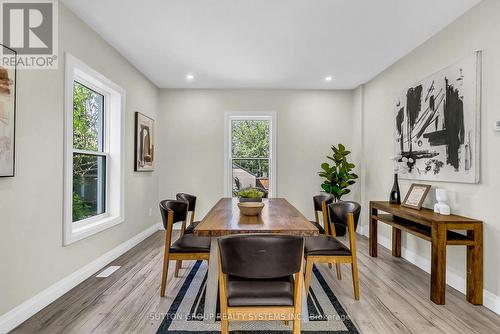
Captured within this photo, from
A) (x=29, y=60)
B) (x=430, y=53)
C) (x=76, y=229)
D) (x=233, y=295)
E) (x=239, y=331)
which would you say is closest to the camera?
(x=233, y=295)

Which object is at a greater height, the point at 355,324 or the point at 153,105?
the point at 153,105

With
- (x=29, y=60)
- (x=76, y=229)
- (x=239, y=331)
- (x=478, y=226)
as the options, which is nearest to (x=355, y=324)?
(x=239, y=331)

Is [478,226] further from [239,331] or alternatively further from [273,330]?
[239,331]

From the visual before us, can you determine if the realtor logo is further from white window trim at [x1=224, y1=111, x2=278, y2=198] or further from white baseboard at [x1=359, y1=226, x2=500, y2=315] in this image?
white baseboard at [x1=359, y1=226, x2=500, y2=315]

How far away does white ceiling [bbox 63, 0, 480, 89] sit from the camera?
109 inches

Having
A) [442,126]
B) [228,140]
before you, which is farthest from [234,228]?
[228,140]

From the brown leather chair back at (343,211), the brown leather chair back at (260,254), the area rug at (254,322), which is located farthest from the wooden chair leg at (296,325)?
the brown leather chair back at (343,211)

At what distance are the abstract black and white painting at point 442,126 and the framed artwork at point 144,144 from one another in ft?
12.2

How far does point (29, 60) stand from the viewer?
244 centimetres

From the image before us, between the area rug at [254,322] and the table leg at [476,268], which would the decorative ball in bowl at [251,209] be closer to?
the area rug at [254,322]

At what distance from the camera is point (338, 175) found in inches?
203

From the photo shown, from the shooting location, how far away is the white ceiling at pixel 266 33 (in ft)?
9.11

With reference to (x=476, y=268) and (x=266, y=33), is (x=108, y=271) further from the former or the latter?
(x=476, y=268)

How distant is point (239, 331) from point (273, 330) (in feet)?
0.81
